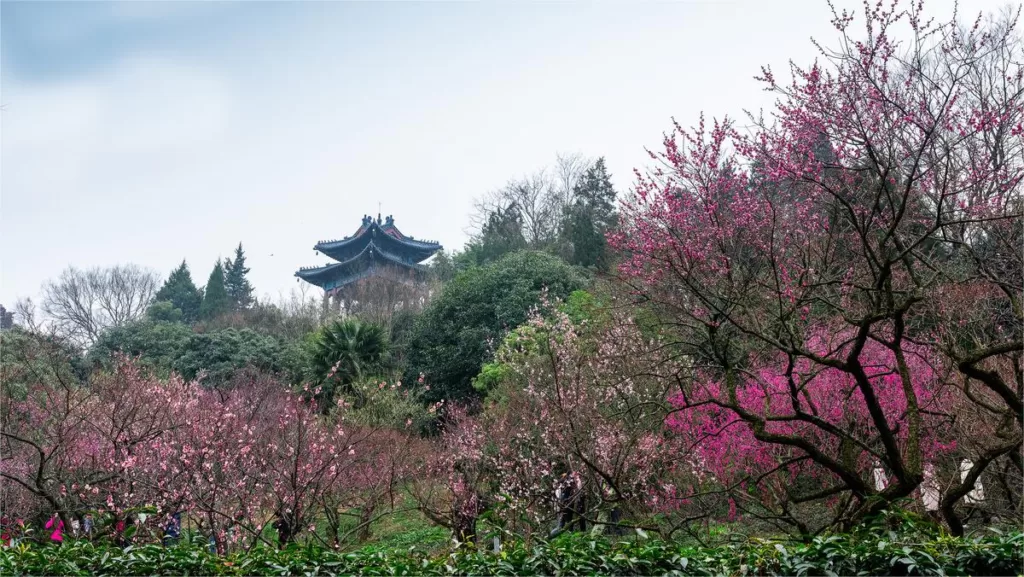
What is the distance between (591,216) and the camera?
2414cm

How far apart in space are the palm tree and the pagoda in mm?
14908

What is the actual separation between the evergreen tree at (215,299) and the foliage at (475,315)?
15725 mm

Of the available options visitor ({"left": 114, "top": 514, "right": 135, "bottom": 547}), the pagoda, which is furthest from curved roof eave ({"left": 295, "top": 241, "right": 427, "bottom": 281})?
visitor ({"left": 114, "top": 514, "right": 135, "bottom": 547})

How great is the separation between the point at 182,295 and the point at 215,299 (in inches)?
108

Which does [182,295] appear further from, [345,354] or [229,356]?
[345,354]

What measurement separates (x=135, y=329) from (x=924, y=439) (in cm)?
2196

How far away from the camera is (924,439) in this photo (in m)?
6.69

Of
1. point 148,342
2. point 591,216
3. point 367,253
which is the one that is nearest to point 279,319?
point 148,342

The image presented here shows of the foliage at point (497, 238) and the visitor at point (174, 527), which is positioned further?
the foliage at point (497, 238)

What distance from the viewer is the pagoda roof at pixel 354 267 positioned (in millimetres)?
33656

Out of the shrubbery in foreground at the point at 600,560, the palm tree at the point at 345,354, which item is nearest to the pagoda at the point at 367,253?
the palm tree at the point at 345,354

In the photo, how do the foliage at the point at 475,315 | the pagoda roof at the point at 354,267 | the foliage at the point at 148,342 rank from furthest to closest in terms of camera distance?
the pagoda roof at the point at 354,267 < the foliage at the point at 148,342 < the foliage at the point at 475,315

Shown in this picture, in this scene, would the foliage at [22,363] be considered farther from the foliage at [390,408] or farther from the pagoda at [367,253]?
the pagoda at [367,253]

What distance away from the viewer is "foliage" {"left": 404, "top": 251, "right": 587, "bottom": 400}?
659 inches
